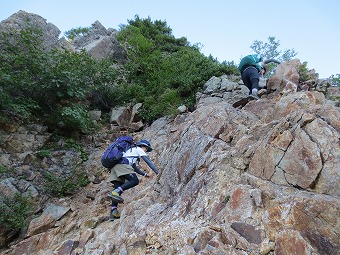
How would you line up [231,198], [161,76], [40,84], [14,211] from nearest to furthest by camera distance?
[231,198], [14,211], [40,84], [161,76]

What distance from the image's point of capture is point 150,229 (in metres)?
5.40

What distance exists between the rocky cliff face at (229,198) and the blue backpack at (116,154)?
3.65 feet

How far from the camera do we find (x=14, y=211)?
7.36 m

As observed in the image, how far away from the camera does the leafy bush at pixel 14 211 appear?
23.2 feet

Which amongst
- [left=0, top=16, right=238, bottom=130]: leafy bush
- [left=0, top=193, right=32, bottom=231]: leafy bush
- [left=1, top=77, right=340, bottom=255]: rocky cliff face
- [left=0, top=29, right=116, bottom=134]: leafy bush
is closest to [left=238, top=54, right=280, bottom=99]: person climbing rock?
[left=1, top=77, right=340, bottom=255]: rocky cliff face

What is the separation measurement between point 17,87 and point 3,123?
4.60ft

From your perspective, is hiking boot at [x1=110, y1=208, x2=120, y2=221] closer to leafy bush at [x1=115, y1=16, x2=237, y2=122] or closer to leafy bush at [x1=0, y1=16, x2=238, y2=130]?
leafy bush at [x1=0, y1=16, x2=238, y2=130]

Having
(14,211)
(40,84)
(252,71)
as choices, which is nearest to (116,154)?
(14,211)

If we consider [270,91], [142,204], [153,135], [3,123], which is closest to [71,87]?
[3,123]

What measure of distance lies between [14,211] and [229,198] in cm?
582

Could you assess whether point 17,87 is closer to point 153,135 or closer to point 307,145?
point 153,135

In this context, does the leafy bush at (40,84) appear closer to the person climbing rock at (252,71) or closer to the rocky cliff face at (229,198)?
the rocky cliff face at (229,198)

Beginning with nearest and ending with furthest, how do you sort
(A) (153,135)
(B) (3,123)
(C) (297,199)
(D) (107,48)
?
(C) (297,199), (B) (3,123), (A) (153,135), (D) (107,48)

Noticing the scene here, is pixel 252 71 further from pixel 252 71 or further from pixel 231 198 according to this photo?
pixel 231 198
